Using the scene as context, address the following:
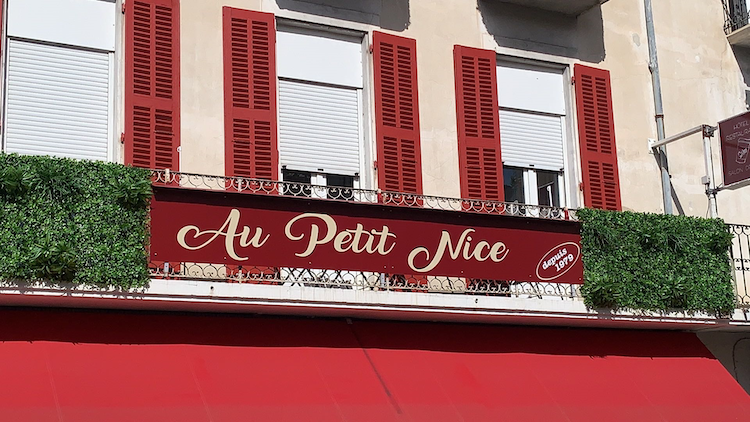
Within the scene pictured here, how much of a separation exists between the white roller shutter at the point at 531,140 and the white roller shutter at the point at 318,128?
6.90ft

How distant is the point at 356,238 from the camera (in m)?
11.6

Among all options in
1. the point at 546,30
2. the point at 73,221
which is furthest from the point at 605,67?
the point at 73,221

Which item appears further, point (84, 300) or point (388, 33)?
point (388, 33)

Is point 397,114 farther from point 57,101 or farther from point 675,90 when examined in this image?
point 675,90

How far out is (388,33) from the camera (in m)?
13.1

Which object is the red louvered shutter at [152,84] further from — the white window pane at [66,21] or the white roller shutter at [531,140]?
the white roller shutter at [531,140]

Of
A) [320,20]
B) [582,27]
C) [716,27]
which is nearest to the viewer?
[320,20]

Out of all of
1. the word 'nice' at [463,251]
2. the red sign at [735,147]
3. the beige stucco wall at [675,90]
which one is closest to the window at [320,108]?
the word 'nice' at [463,251]

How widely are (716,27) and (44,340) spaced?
10.7 metres

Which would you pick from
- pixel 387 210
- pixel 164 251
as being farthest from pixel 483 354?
pixel 164 251

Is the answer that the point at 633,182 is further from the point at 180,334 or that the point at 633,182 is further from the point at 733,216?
the point at 180,334

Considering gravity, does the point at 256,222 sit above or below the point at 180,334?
above

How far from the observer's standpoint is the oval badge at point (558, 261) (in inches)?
499

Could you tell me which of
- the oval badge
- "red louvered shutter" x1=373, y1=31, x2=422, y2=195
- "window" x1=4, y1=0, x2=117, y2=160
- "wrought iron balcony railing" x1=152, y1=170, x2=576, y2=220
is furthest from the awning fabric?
"window" x1=4, y1=0, x2=117, y2=160
